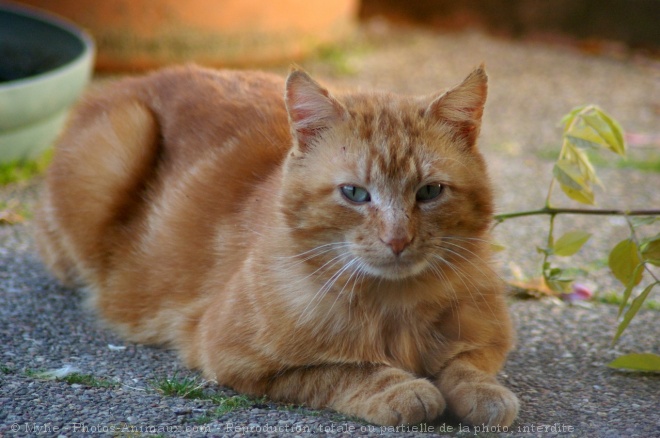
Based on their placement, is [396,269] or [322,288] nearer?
[396,269]

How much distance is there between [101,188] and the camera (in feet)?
11.9

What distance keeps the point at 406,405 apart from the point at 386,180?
66cm

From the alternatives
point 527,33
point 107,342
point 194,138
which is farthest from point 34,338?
point 527,33

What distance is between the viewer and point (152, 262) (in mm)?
3439

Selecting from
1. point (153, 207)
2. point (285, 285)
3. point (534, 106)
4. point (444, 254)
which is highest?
point (444, 254)

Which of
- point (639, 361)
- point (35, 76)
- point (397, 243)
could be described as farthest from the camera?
point (35, 76)

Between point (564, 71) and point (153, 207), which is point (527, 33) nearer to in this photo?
point (564, 71)

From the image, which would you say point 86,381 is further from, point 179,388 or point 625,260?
point 625,260

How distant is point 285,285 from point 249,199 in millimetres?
519

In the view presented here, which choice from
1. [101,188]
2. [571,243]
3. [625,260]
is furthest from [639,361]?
[101,188]

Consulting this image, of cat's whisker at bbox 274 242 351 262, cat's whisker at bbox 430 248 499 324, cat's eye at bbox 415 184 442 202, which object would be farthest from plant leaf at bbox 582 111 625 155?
cat's whisker at bbox 274 242 351 262

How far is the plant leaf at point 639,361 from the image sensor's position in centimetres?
293

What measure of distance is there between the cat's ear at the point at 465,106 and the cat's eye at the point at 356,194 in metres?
0.35

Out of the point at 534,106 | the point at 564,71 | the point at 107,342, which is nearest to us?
the point at 107,342
